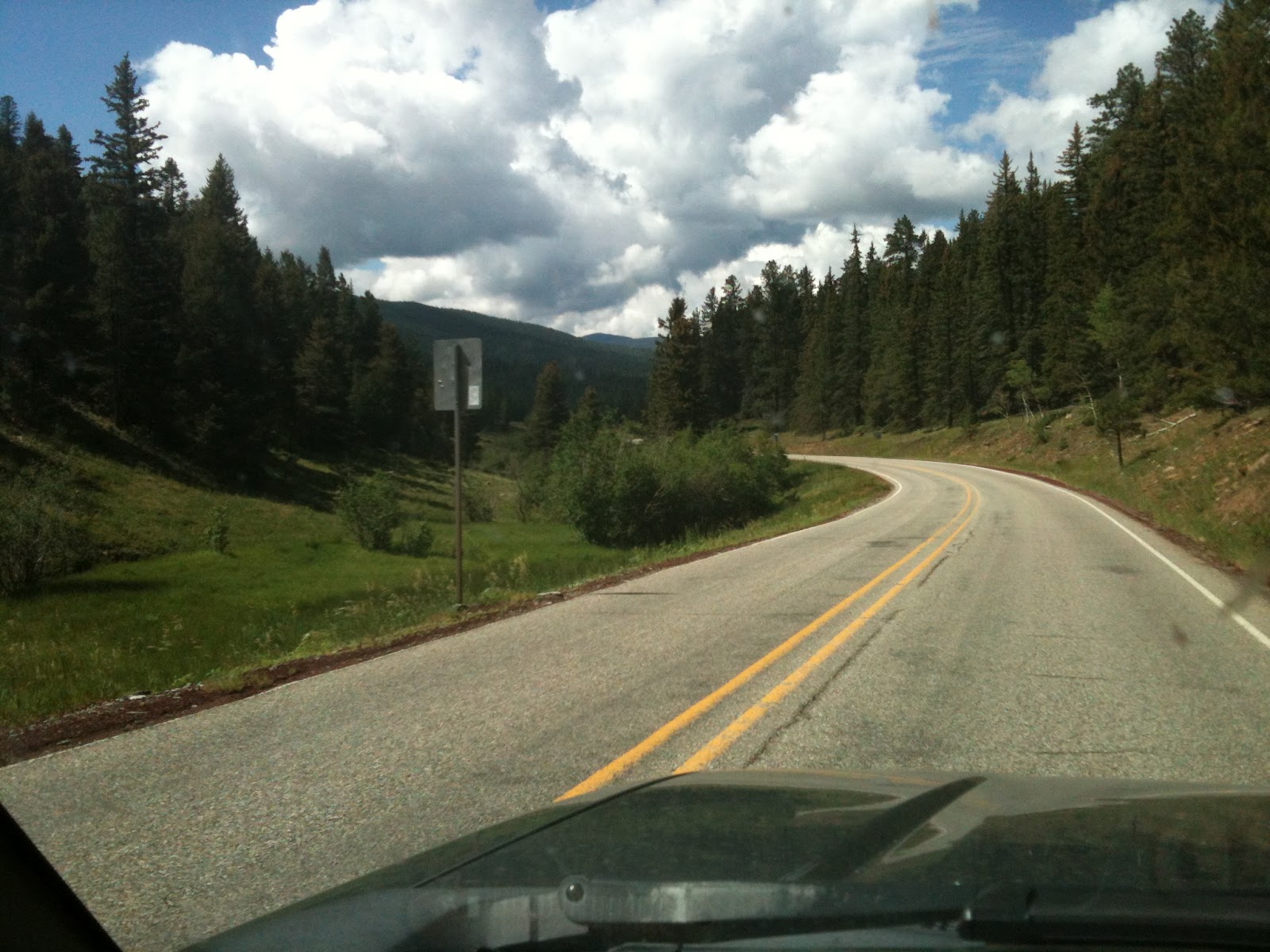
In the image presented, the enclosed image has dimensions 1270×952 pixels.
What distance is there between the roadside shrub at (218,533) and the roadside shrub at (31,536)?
8.19 m

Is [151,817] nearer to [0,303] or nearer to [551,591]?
[551,591]

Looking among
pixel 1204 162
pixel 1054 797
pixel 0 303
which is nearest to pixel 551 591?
pixel 1054 797

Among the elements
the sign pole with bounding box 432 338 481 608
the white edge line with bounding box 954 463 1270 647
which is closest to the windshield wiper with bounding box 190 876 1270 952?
the white edge line with bounding box 954 463 1270 647

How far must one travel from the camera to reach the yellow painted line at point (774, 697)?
18.5 feet

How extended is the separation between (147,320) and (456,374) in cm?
5118

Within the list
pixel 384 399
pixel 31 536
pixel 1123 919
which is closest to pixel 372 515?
pixel 31 536

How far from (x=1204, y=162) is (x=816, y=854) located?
89.0ft

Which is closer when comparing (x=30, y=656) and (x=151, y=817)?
(x=151, y=817)

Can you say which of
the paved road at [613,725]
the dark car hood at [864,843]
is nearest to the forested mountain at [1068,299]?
the paved road at [613,725]

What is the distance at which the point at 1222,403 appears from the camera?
24.1 meters

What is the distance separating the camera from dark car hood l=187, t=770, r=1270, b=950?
7.93ft

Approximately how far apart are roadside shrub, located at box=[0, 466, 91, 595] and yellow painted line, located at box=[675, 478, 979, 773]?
25037 mm

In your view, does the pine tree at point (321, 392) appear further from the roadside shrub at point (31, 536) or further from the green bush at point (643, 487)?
the roadside shrub at point (31, 536)

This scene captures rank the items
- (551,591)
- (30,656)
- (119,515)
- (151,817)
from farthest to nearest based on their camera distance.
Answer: (119,515) → (551,591) → (30,656) → (151,817)
